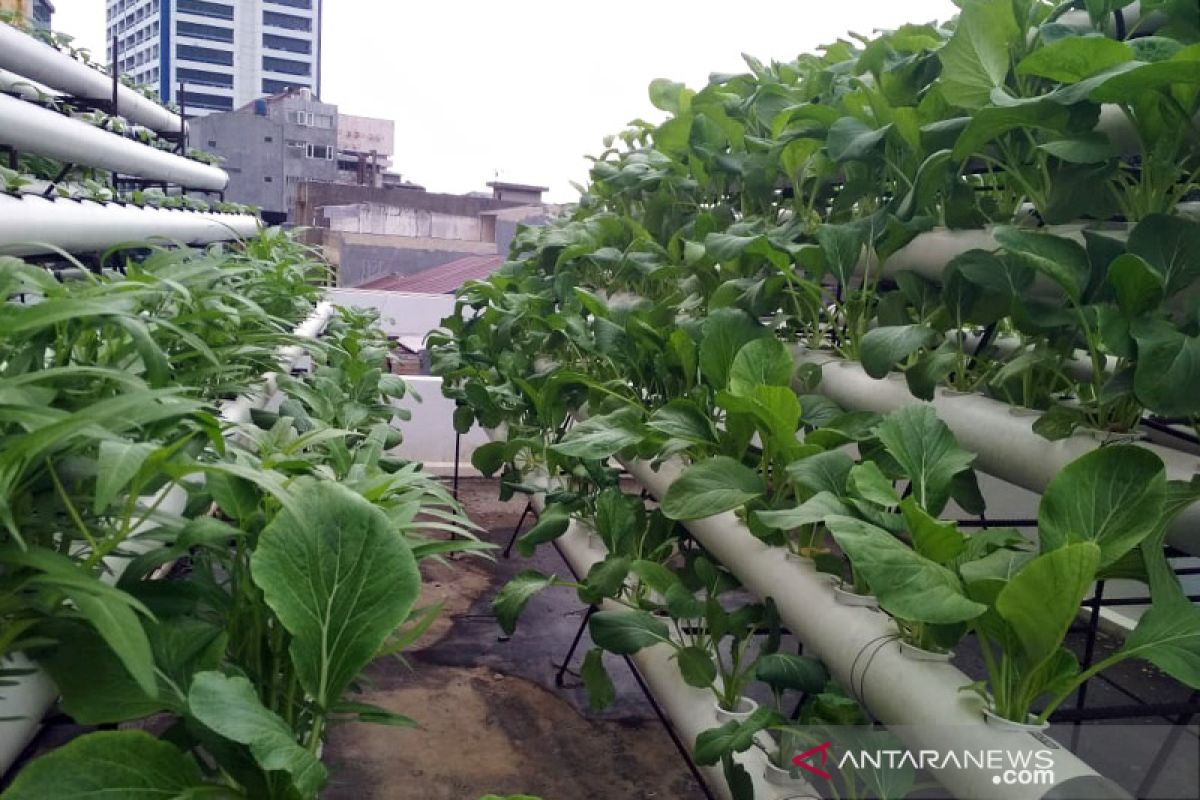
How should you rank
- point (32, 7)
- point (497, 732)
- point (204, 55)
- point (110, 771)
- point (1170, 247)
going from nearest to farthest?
point (110, 771) < point (1170, 247) < point (497, 732) < point (32, 7) < point (204, 55)

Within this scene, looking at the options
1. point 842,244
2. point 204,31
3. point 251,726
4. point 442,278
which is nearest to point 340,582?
point 251,726

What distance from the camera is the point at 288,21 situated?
32.6 meters

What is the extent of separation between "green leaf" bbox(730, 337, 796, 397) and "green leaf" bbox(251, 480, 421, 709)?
2.83 feet

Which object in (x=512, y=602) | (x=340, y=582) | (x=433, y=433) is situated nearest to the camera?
(x=340, y=582)

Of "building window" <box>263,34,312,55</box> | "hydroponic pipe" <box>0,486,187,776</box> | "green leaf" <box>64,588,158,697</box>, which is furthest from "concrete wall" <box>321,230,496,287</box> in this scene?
"building window" <box>263,34,312,55</box>

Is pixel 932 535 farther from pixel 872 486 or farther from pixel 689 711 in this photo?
pixel 689 711

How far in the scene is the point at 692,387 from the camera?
2000 mm

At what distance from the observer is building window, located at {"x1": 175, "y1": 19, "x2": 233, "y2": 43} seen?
102 feet

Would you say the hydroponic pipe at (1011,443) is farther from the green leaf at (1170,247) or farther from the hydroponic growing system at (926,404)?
the green leaf at (1170,247)

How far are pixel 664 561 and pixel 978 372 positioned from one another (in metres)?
0.84

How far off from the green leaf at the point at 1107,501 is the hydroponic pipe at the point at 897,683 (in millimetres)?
212

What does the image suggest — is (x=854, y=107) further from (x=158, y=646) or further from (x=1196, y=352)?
(x=158, y=646)

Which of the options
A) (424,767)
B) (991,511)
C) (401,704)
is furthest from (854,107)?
(991,511)

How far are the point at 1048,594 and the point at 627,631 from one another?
34.0 inches
